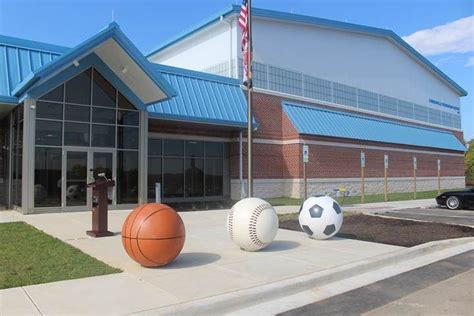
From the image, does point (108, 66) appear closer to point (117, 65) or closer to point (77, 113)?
point (117, 65)

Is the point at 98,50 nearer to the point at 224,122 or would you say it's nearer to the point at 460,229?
the point at 224,122

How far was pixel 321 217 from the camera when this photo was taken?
1048 centimetres

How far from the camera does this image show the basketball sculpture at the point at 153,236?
737cm

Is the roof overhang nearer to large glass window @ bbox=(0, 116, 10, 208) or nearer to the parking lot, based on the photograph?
large glass window @ bbox=(0, 116, 10, 208)

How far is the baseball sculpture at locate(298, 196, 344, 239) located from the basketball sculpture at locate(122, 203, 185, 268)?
12.7ft

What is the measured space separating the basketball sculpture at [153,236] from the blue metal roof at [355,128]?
19601 millimetres

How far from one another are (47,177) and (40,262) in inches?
364

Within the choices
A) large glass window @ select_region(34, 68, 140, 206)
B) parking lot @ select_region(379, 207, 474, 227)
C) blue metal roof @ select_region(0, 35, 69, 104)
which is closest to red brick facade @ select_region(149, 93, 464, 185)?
large glass window @ select_region(34, 68, 140, 206)

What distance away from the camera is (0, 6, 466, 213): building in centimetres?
1666

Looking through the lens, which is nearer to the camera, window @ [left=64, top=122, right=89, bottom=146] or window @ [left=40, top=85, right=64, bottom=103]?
window @ [left=40, top=85, right=64, bottom=103]

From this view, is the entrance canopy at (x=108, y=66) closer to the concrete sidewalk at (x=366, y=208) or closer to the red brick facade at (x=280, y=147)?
the red brick facade at (x=280, y=147)

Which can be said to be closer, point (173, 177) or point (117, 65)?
point (117, 65)

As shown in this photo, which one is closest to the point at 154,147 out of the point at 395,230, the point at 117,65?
the point at 117,65

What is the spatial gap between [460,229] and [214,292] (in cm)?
976
